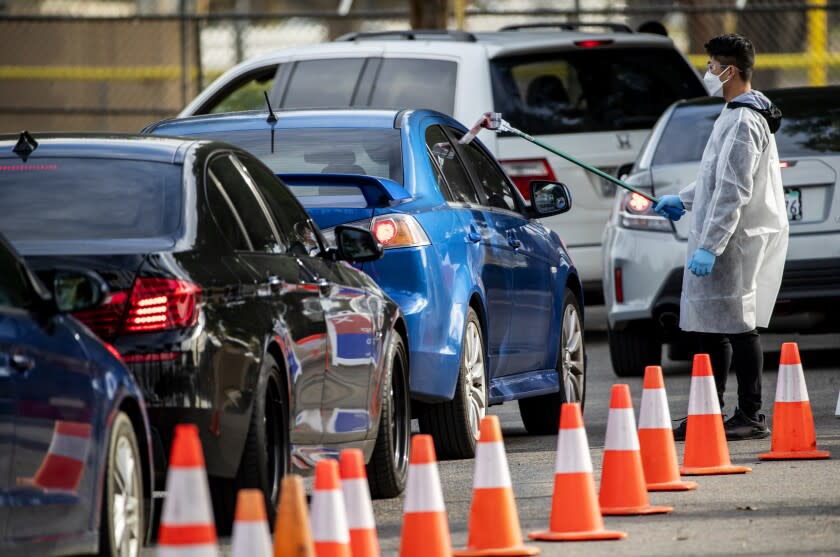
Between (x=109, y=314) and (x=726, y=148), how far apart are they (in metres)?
4.21

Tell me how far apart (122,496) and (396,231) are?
2.97 m

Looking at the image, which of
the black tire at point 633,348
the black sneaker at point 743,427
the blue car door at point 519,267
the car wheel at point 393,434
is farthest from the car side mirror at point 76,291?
the black tire at point 633,348

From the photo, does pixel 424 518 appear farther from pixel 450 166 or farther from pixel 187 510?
pixel 450 166

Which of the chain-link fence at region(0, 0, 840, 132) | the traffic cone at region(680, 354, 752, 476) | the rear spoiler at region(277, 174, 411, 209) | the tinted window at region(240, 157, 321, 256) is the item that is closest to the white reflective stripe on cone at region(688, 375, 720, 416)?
the traffic cone at region(680, 354, 752, 476)

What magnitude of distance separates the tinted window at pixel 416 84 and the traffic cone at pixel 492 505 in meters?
7.74

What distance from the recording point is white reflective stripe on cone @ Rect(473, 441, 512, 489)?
6320mm

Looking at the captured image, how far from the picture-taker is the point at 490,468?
6.33 meters

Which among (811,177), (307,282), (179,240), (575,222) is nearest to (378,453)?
(307,282)

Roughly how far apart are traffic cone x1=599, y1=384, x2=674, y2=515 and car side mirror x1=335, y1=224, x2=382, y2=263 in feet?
3.66

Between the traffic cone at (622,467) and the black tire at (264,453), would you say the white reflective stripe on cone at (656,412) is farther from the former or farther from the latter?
the black tire at (264,453)

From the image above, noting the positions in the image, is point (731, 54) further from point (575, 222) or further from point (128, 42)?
point (128, 42)

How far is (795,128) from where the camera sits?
12.7 m

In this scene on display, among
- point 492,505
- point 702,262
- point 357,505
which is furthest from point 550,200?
point 357,505

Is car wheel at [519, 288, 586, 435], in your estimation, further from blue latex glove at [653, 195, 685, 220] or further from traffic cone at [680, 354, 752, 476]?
traffic cone at [680, 354, 752, 476]
